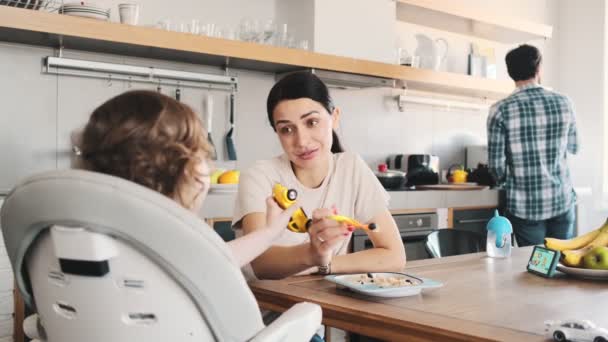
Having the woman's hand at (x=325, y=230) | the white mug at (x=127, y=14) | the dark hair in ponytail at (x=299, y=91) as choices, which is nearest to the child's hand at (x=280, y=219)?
the woman's hand at (x=325, y=230)

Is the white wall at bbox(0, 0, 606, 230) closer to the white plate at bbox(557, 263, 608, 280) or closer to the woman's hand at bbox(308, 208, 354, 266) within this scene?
the woman's hand at bbox(308, 208, 354, 266)

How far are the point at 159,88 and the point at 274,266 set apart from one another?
81.0 inches

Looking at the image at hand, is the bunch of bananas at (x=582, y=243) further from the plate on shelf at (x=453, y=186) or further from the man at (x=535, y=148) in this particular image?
the plate on shelf at (x=453, y=186)

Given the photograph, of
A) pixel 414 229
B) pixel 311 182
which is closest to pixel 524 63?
pixel 414 229

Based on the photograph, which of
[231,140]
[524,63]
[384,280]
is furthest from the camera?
[231,140]

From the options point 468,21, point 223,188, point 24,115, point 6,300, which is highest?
point 468,21

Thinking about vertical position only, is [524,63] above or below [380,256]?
above

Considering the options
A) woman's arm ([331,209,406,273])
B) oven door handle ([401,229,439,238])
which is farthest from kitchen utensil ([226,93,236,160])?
woman's arm ([331,209,406,273])

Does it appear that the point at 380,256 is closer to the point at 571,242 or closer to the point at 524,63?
the point at 571,242

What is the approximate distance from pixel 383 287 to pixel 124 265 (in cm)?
69

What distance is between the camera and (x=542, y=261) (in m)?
1.79

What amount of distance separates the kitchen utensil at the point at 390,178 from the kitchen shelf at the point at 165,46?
1.95ft

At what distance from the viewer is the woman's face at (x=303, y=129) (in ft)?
6.34

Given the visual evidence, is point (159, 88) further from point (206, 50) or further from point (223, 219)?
point (223, 219)
